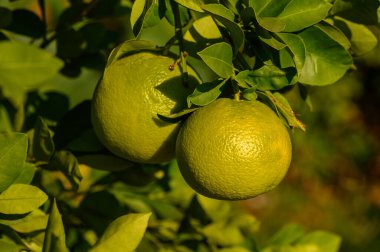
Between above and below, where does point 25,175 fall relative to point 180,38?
below

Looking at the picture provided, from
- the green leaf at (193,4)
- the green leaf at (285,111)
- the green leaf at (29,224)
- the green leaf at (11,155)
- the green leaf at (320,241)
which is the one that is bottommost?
the green leaf at (320,241)

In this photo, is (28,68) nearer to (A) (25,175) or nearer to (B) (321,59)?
(A) (25,175)

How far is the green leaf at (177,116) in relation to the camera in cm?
82

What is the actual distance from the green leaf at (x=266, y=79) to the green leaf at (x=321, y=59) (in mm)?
48

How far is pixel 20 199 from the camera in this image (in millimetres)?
818

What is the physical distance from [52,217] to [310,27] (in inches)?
17.0

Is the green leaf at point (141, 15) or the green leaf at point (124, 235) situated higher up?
the green leaf at point (141, 15)

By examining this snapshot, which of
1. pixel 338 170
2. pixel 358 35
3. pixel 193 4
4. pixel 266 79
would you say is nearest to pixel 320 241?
pixel 358 35

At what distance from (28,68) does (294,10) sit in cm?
57

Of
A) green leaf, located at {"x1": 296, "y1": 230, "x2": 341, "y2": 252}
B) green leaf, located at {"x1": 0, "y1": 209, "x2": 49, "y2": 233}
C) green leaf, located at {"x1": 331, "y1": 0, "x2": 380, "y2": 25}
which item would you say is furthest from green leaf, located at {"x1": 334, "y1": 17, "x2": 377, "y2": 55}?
green leaf, located at {"x1": 0, "y1": 209, "x2": 49, "y2": 233}

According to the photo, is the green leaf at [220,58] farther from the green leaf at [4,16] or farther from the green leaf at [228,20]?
the green leaf at [4,16]

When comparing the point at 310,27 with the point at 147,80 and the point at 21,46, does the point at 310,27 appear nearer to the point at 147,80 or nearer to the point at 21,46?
the point at 147,80

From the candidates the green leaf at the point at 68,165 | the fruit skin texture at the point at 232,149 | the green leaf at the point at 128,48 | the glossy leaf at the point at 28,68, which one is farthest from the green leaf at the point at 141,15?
the glossy leaf at the point at 28,68

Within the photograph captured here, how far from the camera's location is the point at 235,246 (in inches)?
47.7
